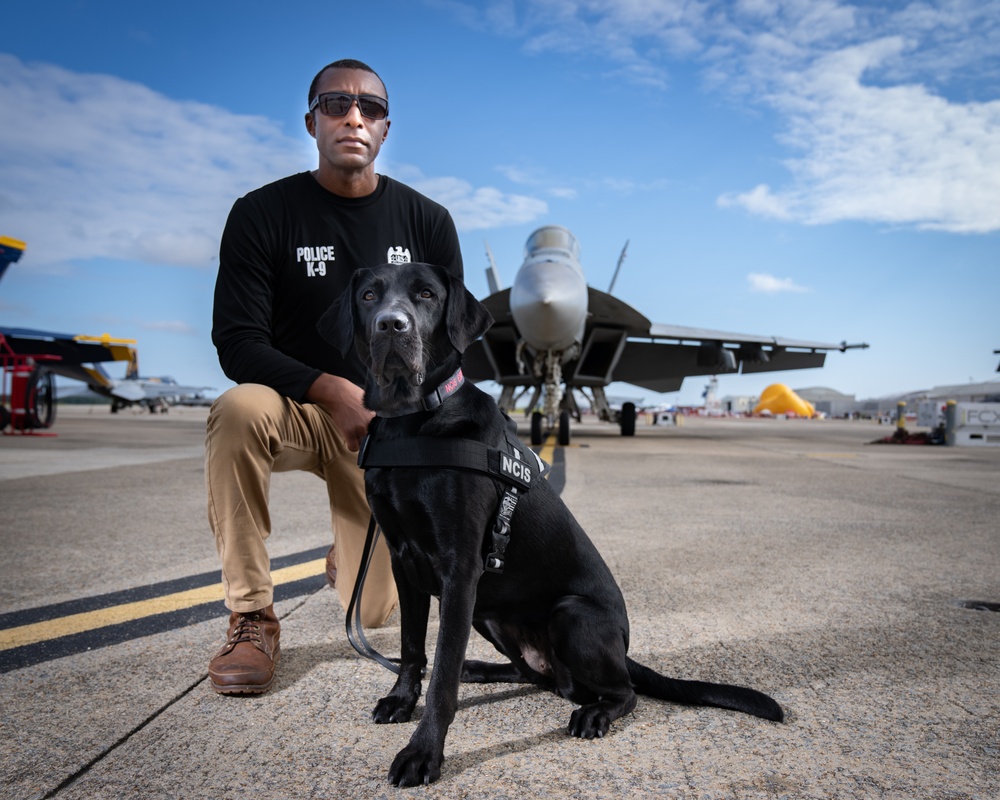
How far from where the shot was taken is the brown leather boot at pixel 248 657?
2.08m

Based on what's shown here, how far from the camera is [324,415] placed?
279 centimetres

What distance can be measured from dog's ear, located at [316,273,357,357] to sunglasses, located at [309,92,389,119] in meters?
1.00

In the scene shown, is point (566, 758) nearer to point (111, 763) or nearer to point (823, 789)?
point (823, 789)

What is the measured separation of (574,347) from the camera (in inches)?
508

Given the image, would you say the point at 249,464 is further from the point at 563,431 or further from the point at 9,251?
the point at 9,251

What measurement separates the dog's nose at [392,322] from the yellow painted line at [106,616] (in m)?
1.99

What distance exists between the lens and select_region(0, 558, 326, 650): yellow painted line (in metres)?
2.57

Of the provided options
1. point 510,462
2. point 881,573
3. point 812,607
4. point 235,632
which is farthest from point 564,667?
point 881,573

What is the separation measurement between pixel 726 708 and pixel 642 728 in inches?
11.1

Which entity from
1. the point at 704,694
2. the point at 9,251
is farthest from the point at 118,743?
the point at 9,251

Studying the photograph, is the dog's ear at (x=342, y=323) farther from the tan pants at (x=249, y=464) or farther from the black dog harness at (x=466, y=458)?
the tan pants at (x=249, y=464)

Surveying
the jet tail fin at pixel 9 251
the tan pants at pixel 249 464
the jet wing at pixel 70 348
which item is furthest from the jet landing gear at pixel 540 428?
the jet wing at pixel 70 348

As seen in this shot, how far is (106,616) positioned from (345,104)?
2.35 m

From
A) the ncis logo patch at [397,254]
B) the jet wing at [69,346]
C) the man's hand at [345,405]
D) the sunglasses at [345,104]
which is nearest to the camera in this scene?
the man's hand at [345,405]
